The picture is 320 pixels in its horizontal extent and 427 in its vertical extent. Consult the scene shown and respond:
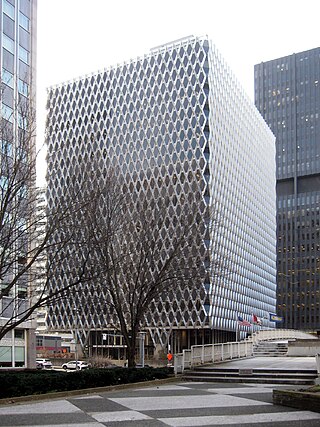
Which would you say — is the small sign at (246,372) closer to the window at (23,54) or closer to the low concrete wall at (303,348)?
the low concrete wall at (303,348)

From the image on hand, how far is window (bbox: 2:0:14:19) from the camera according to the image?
45.4 m

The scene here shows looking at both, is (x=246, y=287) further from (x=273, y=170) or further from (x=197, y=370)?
(x=197, y=370)

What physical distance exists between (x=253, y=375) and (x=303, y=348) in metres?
16.5

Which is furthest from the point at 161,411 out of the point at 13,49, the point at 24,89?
the point at 13,49

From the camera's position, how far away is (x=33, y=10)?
49.3 m

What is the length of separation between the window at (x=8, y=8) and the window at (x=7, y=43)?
5.90 feet

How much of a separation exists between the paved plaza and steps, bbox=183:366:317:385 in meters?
3.96

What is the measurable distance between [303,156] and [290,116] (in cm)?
1430

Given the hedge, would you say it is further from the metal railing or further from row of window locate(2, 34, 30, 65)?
row of window locate(2, 34, 30, 65)

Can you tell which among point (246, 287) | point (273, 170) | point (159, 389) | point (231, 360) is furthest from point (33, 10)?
point (273, 170)

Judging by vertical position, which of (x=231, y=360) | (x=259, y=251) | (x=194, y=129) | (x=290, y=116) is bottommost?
(x=231, y=360)

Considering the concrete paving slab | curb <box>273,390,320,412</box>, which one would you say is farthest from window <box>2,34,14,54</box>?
curb <box>273,390,320,412</box>

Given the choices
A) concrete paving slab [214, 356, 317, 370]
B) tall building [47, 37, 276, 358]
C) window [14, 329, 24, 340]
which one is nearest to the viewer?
concrete paving slab [214, 356, 317, 370]

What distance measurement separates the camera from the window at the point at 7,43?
45547 mm
